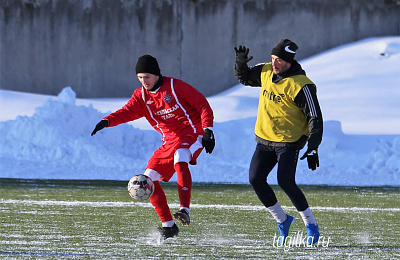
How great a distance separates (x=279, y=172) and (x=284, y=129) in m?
0.37

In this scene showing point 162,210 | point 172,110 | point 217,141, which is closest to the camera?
point 162,210

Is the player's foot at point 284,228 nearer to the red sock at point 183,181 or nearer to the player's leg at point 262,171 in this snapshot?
the player's leg at point 262,171

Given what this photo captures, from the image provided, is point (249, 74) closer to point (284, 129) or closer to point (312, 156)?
point (284, 129)

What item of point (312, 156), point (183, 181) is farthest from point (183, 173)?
point (312, 156)

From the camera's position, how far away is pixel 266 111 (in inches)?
302

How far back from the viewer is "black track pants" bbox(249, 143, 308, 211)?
24.6 feet

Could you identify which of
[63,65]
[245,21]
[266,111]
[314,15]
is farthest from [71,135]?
[266,111]

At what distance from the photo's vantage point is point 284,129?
7.55m

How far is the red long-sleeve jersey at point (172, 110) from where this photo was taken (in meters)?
8.05

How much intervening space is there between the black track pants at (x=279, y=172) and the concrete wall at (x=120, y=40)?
17.3 m

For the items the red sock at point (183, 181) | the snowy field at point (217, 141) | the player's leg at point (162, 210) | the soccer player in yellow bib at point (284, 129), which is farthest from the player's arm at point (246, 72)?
the snowy field at point (217, 141)

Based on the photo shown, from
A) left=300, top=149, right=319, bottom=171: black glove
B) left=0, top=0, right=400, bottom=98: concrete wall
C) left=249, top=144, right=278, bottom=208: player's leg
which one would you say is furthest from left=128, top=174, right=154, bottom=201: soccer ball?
left=0, top=0, right=400, bottom=98: concrete wall

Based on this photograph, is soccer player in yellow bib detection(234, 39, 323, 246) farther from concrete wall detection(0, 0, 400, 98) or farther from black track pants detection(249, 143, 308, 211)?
concrete wall detection(0, 0, 400, 98)

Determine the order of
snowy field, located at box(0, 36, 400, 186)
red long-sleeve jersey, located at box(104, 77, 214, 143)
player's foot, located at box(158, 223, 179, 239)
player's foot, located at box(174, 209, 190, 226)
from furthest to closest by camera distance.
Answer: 1. snowy field, located at box(0, 36, 400, 186)
2. red long-sleeve jersey, located at box(104, 77, 214, 143)
3. player's foot, located at box(158, 223, 179, 239)
4. player's foot, located at box(174, 209, 190, 226)
